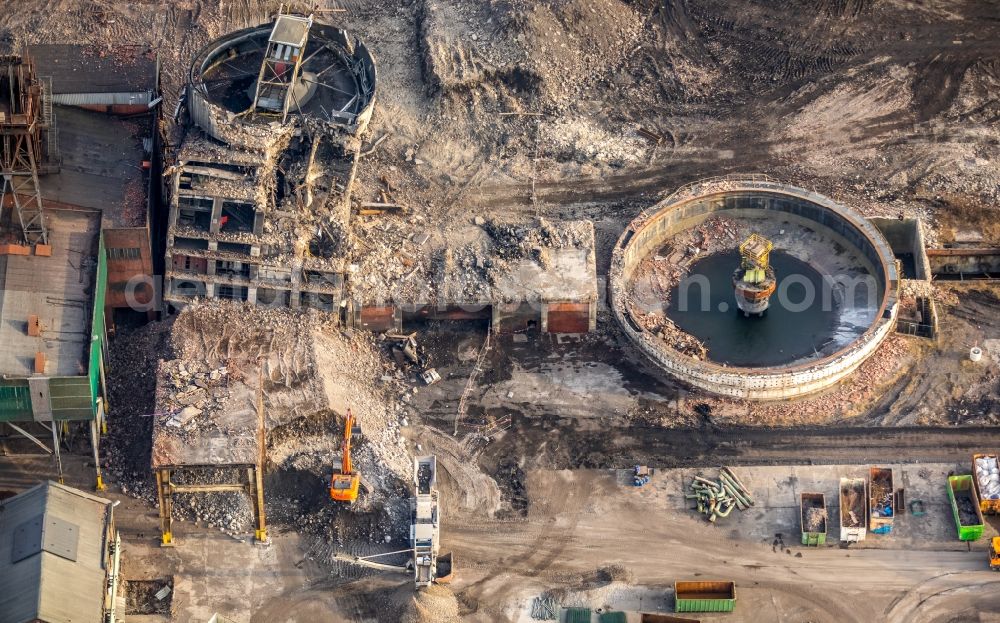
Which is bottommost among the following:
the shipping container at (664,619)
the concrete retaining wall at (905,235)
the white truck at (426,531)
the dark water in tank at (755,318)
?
the shipping container at (664,619)

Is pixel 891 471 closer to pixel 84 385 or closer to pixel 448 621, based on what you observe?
pixel 448 621

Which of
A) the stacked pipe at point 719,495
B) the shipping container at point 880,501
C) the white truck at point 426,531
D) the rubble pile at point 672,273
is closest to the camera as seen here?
the white truck at point 426,531

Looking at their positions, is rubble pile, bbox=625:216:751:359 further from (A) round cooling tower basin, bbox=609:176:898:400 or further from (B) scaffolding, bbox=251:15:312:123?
(B) scaffolding, bbox=251:15:312:123

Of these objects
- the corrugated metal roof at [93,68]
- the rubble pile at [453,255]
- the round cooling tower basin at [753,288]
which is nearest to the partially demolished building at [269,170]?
the rubble pile at [453,255]

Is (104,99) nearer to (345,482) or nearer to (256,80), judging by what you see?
(256,80)

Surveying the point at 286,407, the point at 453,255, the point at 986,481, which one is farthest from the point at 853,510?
the point at 286,407

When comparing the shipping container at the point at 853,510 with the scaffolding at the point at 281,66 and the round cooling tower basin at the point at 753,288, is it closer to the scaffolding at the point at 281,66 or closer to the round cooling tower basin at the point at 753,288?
the round cooling tower basin at the point at 753,288
